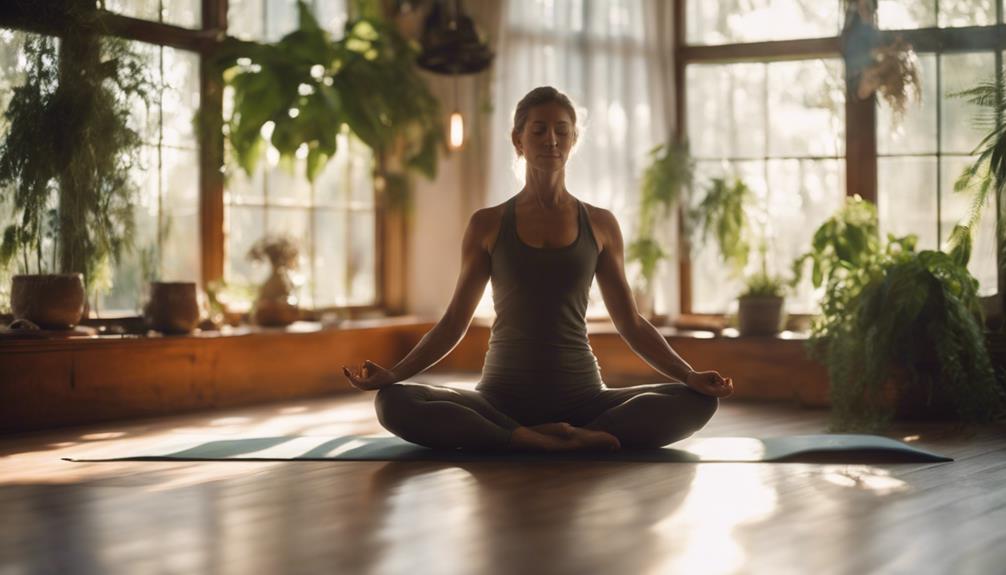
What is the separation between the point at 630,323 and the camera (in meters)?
3.72

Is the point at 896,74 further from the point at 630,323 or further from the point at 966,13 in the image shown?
the point at 630,323

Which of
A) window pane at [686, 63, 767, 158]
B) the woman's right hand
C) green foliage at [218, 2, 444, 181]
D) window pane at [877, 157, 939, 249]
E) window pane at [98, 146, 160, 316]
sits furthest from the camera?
window pane at [686, 63, 767, 158]

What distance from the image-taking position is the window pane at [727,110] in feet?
19.9

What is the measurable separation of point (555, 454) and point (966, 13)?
321 cm

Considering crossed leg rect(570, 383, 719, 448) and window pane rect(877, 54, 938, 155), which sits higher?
window pane rect(877, 54, 938, 155)

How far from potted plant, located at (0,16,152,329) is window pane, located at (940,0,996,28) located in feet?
11.7

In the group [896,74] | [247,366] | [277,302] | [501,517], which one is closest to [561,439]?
[501,517]

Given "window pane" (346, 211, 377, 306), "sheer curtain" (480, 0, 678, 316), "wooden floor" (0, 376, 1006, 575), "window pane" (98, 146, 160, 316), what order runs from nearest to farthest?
"wooden floor" (0, 376, 1006, 575)
"window pane" (98, 146, 160, 316)
"sheer curtain" (480, 0, 678, 316)
"window pane" (346, 211, 377, 306)

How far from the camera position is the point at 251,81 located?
5395 mm

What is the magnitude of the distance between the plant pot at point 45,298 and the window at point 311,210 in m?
1.20

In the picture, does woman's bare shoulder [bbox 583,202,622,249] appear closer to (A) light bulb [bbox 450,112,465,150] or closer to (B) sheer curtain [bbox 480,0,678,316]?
(A) light bulb [bbox 450,112,465,150]

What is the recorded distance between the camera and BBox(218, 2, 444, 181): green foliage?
5.38 meters

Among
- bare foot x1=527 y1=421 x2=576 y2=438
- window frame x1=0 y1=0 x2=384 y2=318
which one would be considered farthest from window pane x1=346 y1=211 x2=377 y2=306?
bare foot x1=527 y1=421 x2=576 y2=438

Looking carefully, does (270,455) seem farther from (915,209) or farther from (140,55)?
(915,209)
